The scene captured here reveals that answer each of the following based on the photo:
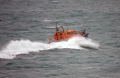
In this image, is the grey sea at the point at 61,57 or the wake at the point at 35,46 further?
the wake at the point at 35,46

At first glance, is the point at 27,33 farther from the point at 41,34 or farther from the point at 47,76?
the point at 47,76

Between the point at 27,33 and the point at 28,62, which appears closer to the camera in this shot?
the point at 28,62

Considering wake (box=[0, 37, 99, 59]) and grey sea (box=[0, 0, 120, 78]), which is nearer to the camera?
grey sea (box=[0, 0, 120, 78])

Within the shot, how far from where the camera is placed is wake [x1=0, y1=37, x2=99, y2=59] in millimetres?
72562

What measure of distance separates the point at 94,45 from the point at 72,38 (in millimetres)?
4953

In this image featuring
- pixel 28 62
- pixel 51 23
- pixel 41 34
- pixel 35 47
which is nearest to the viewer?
pixel 28 62

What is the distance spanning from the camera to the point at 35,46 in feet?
254

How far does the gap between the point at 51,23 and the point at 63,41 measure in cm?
5481

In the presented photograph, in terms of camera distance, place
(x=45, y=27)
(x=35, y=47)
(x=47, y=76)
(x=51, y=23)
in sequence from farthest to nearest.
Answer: (x=51, y=23), (x=45, y=27), (x=35, y=47), (x=47, y=76)

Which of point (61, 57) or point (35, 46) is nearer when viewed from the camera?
point (61, 57)

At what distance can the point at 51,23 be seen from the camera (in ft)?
437

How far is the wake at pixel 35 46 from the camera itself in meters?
72.6

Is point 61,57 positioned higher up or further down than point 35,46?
further down

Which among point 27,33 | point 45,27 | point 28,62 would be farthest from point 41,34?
point 28,62
